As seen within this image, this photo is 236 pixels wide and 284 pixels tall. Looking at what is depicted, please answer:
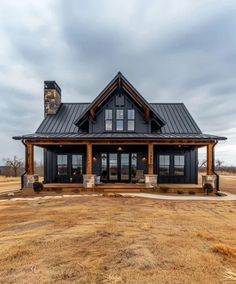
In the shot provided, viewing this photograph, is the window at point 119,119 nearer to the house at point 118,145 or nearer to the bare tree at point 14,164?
the house at point 118,145

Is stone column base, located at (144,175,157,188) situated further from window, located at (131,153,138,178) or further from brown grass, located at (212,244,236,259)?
brown grass, located at (212,244,236,259)

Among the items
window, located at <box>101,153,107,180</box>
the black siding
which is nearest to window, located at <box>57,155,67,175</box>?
window, located at <box>101,153,107,180</box>

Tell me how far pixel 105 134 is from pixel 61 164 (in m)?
4.58

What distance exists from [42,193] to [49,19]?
41.1ft

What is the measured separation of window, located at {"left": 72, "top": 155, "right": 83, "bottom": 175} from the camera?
60.7 feet

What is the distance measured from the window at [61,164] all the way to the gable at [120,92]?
3.11 metres

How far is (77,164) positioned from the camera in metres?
18.5

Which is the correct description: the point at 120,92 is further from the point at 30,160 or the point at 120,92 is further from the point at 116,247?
the point at 116,247

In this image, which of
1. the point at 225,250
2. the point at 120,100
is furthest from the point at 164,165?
the point at 225,250

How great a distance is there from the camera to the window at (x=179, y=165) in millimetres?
18344

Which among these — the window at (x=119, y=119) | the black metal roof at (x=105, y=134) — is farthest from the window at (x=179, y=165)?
the window at (x=119, y=119)

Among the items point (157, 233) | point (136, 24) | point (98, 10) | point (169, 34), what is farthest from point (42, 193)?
point (169, 34)

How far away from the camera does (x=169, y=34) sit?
18.7m

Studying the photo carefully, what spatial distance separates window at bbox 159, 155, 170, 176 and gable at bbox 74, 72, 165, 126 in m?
2.71
